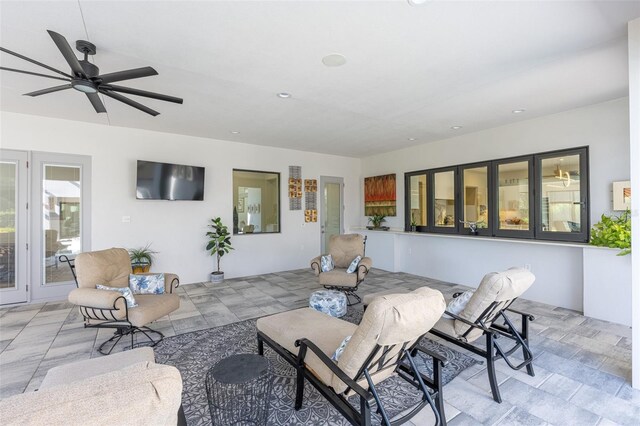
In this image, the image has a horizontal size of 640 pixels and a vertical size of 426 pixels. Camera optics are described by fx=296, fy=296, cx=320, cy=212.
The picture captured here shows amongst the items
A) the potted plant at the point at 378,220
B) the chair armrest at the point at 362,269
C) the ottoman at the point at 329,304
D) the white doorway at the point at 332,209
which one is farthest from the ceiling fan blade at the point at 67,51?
the potted plant at the point at 378,220

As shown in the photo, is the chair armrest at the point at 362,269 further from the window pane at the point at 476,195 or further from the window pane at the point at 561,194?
the window pane at the point at 561,194

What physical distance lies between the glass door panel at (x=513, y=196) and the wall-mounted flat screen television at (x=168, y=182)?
222 inches

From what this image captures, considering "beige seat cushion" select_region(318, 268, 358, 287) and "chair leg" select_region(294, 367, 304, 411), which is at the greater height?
"beige seat cushion" select_region(318, 268, 358, 287)

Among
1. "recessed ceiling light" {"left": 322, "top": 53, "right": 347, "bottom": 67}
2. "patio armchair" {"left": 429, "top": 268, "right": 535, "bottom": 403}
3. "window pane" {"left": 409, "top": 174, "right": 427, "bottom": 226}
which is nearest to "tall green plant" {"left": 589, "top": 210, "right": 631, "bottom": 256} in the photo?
"patio armchair" {"left": 429, "top": 268, "right": 535, "bottom": 403}

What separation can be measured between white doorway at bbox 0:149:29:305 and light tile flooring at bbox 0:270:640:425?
1.25 ft

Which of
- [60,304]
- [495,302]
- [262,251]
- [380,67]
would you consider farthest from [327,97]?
[60,304]

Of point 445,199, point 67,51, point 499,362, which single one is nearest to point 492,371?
point 499,362

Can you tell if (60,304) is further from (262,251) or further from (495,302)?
(495,302)

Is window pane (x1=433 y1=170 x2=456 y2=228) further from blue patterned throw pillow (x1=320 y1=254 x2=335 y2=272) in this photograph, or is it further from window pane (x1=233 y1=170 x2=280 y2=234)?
window pane (x1=233 y1=170 x2=280 y2=234)

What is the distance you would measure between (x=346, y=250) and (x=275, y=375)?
294 centimetres

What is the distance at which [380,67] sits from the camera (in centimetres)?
305

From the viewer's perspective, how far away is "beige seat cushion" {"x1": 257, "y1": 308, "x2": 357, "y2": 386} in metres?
2.09

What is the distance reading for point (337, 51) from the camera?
9.00 ft

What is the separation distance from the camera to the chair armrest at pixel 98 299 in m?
2.94
